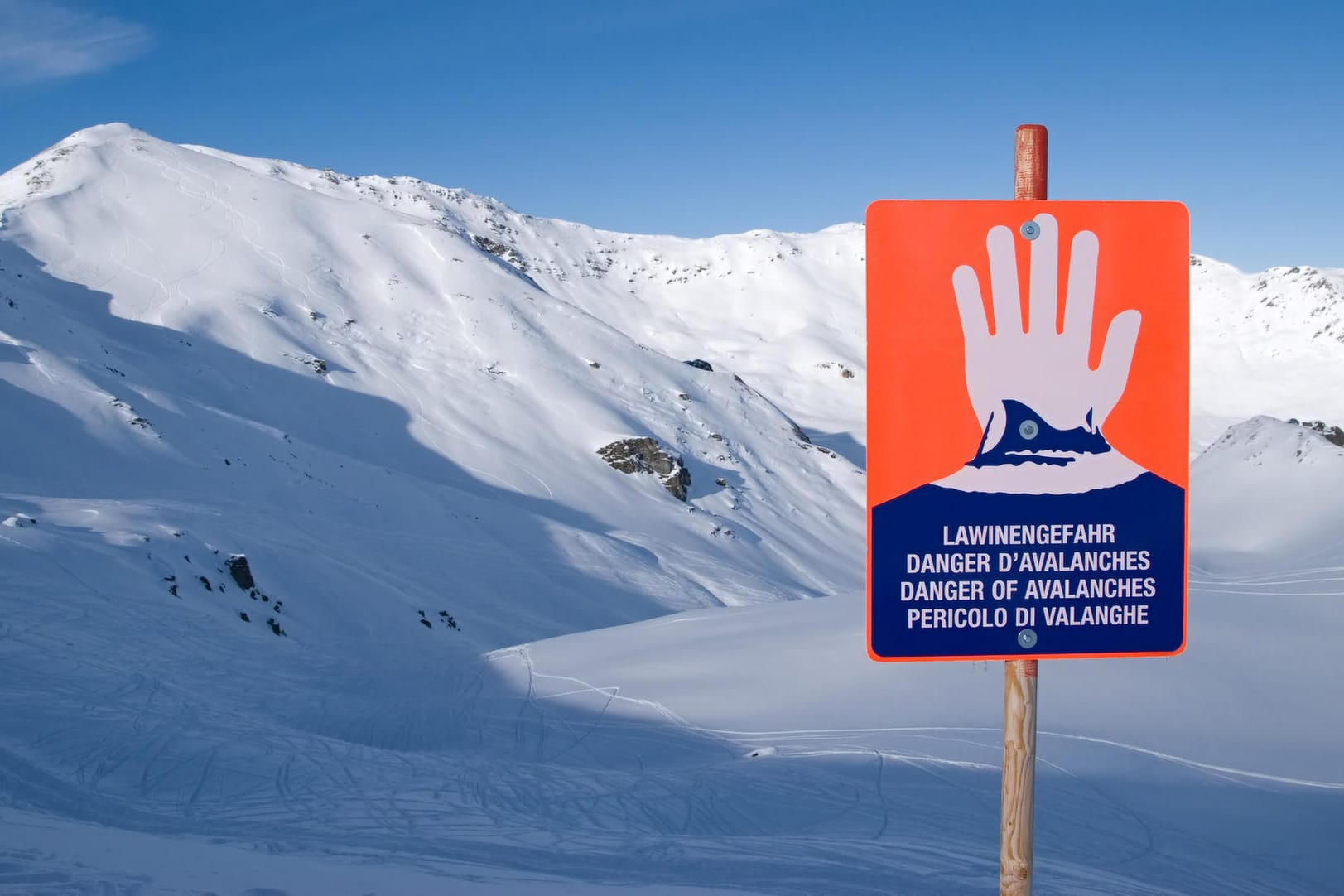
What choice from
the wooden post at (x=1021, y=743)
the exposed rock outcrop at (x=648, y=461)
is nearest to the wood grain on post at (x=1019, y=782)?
A: the wooden post at (x=1021, y=743)

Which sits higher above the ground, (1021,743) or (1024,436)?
(1024,436)

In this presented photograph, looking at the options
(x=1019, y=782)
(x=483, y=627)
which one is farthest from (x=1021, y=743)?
(x=483, y=627)

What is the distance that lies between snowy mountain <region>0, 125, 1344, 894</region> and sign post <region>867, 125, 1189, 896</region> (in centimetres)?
339

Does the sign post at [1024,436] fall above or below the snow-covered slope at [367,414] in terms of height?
below

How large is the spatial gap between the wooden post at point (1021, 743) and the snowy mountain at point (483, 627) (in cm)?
305

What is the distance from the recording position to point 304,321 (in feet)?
158

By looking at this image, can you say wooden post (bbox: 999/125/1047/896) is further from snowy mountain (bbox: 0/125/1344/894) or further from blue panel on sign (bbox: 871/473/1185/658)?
snowy mountain (bbox: 0/125/1344/894)

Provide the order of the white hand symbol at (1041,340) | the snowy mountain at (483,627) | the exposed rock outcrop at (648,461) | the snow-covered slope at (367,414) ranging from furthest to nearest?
the exposed rock outcrop at (648,461)
the snow-covered slope at (367,414)
the snowy mountain at (483,627)
the white hand symbol at (1041,340)

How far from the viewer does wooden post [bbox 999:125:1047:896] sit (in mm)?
2766

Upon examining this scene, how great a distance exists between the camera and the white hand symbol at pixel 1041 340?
2709 millimetres

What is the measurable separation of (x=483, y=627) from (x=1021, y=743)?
2237 cm

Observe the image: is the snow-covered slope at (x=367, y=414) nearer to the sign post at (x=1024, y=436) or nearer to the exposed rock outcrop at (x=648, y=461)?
the exposed rock outcrop at (x=648, y=461)

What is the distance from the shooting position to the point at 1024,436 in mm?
2785

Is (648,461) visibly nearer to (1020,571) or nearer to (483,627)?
(483,627)
